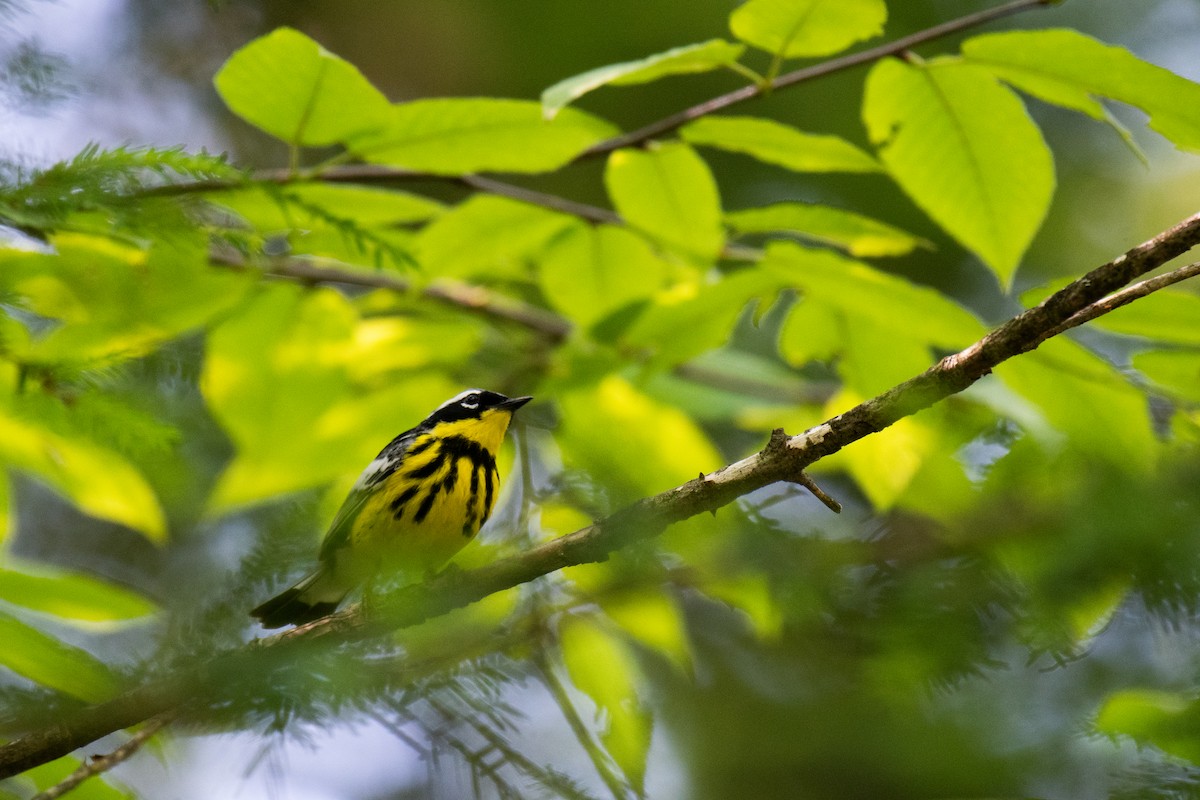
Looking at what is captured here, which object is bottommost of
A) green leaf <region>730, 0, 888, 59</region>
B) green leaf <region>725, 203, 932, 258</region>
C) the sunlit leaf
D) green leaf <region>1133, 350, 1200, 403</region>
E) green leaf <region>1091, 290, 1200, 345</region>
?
the sunlit leaf

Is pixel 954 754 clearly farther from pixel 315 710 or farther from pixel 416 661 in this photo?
pixel 315 710

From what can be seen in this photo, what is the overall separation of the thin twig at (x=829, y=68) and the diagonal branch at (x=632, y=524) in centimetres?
102

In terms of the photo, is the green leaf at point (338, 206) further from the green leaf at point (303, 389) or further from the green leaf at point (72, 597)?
the green leaf at point (72, 597)

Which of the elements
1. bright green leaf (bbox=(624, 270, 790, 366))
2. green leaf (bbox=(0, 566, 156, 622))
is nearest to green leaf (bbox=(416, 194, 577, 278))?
bright green leaf (bbox=(624, 270, 790, 366))

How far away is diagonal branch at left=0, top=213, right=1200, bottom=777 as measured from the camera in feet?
3.77

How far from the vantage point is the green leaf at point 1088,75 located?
1.94m

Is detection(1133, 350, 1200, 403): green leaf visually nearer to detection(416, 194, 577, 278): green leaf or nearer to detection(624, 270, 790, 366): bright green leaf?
detection(624, 270, 790, 366): bright green leaf

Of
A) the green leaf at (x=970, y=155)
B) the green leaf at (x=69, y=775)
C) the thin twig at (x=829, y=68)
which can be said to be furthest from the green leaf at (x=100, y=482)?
the green leaf at (x=970, y=155)

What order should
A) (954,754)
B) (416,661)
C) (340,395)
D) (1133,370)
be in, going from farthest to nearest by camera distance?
(340,395) < (1133,370) < (954,754) < (416,661)

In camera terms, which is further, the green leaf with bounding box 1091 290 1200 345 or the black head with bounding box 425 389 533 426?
the black head with bounding box 425 389 533 426

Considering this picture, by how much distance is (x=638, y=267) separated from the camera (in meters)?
2.77

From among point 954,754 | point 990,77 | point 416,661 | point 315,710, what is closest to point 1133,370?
point 990,77

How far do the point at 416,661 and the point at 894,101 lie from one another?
159 cm

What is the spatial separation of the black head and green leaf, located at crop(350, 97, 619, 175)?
1080mm
